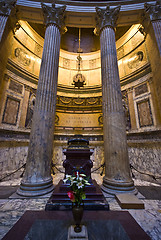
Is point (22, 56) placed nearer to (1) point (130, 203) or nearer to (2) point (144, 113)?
(2) point (144, 113)

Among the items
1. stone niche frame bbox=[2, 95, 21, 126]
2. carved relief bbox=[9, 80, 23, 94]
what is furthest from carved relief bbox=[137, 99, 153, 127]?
carved relief bbox=[9, 80, 23, 94]

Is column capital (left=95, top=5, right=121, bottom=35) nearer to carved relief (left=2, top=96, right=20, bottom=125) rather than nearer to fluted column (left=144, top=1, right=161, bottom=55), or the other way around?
fluted column (left=144, top=1, right=161, bottom=55)

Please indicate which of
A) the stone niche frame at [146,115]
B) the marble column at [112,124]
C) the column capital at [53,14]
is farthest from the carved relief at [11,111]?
the stone niche frame at [146,115]

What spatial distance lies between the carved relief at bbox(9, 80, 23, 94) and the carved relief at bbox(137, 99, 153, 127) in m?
7.43

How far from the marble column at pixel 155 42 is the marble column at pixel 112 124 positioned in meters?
1.94

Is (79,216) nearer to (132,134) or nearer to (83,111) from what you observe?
(132,134)

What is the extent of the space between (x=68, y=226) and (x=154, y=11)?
374 inches

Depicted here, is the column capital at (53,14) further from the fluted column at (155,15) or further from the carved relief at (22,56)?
the fluted column at (155,15)

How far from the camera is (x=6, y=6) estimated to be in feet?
19.1

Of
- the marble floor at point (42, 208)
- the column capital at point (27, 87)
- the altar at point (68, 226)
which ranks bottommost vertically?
the marble floor at point (42, 208)

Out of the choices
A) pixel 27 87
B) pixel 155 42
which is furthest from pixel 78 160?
pixel 155 42

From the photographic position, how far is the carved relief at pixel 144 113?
6412 mm

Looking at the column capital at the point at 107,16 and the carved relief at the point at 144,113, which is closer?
the column capital at the point at 107,16

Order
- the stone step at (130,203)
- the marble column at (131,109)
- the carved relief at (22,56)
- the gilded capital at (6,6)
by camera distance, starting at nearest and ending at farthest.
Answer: the stone step at (130,203) → the gilded capital at (6,6) → the marble column at (131,109) → the carved relief at (22,56)
